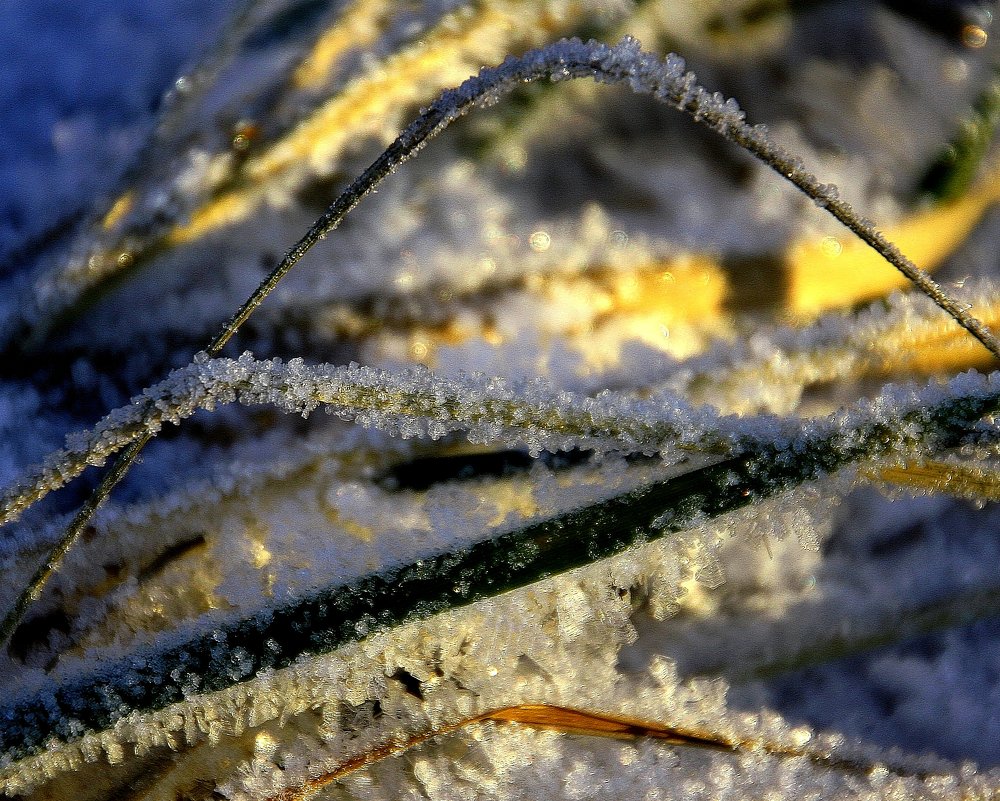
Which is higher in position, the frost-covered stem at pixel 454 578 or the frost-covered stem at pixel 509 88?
the frost-covered stem at pixel 509 88

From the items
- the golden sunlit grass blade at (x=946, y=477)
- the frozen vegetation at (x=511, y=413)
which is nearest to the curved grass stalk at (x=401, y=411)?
the frozen vegetation at (x=511, y=413)

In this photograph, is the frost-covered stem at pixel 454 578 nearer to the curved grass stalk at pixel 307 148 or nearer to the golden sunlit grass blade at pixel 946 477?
the golden sunlit grass blade at pixel 946 477

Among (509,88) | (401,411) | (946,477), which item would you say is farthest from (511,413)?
(946,477)

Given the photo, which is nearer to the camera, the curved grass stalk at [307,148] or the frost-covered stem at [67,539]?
Result: the frost-covered stem at [67,539]

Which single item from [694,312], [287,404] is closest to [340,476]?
[287,404]

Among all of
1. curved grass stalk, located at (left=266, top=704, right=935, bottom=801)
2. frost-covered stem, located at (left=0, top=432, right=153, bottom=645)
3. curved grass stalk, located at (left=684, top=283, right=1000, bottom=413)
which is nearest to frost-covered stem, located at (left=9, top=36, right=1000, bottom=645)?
frost-covered stem, located at (left=0, top=432, right=153, bottom=645)

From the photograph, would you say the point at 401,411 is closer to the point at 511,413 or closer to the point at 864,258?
the point at 511,413

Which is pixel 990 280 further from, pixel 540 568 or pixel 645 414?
pixel 540 568
